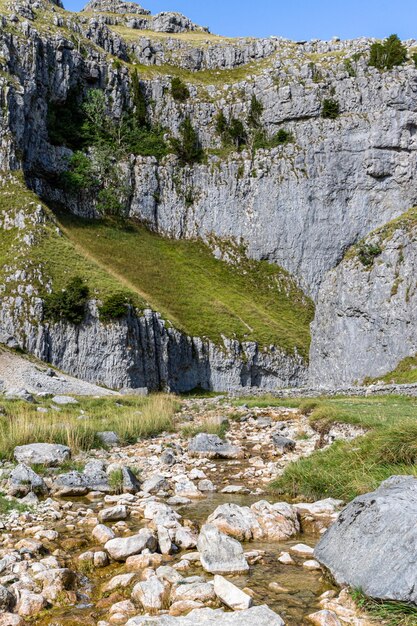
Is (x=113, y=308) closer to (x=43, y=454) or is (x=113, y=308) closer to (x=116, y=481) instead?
(x=43, y=454)

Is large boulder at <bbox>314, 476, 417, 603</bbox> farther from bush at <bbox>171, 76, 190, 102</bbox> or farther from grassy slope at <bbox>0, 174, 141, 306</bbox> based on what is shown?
bush at <bbox>171, 76, 190, 102</bbox>

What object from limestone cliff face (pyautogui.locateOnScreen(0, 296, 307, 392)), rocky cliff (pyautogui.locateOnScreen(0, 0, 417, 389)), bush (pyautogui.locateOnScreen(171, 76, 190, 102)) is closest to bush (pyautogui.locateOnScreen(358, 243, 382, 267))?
rocky cliff (pyautogui.locateOnScreen(0, 0, 417, 389))

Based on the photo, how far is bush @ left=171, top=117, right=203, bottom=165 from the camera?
97.9 meters

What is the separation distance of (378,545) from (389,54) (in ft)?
352

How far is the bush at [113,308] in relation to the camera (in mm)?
57438

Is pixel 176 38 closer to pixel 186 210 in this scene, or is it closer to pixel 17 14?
pixel 17 14

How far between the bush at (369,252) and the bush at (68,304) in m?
35.0

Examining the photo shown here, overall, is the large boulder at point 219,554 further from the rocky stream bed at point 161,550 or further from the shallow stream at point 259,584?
the shallow stream at point 259,584

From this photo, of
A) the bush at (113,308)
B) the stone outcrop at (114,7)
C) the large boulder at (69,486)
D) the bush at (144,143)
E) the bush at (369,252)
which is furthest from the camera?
the stone outcrop at (114,7)

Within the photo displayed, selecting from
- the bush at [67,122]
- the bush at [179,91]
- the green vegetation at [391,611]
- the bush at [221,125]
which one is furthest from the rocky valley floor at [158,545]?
the bush at [179,91]

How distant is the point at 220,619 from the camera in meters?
5.76

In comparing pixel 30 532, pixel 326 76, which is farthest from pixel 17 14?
pixel 30 532

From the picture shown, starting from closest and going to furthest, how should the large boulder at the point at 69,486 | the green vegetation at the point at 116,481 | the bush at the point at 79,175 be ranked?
the large boulder at the point at 69,486 < the green vegetation at the point at 116,481 < the bush at the point at 79,175

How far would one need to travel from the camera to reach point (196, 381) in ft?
226
